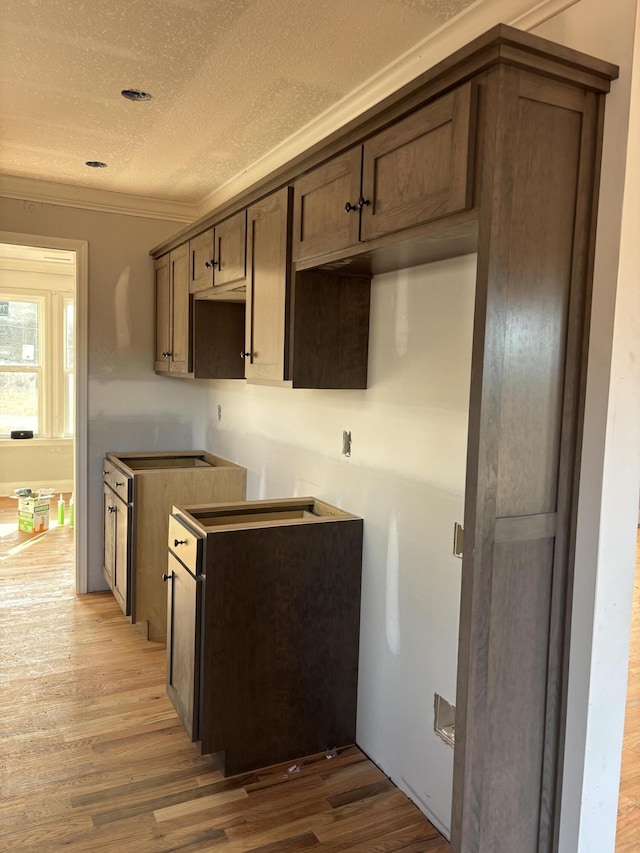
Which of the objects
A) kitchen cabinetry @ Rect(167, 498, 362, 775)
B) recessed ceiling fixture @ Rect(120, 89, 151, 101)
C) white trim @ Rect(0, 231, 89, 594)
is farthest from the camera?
white trim @ Rect(0, 231, 89, 594)

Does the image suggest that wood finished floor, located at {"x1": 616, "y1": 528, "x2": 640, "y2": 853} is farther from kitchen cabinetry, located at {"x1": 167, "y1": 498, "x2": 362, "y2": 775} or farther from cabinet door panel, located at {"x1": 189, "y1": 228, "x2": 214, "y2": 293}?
cabinet door panel, located at {"x1": 189, "y1": 228, "x2": 214, "y2": 293}

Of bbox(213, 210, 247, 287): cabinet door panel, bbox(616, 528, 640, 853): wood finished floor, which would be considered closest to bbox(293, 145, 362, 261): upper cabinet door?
bbox(213, 210, 247, 287): cabinet door panel

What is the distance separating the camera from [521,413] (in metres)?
1.49

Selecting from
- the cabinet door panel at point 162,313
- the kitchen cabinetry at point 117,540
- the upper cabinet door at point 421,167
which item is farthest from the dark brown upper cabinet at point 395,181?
the kitchen cabinetry at point 117,540

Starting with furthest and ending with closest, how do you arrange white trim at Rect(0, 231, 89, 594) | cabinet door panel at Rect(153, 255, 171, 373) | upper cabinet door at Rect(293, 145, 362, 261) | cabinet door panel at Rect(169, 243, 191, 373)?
white trim at Rect(0, 231, 89, 594) < cabinet door panel at Rect(153, 255, 171, 373) < cabinet door panel at Rect(169, 243, 191, 373) < upper cabinet door at Rect(293, 145, 362, 261)

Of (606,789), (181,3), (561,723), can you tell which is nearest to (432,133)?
(181,3)

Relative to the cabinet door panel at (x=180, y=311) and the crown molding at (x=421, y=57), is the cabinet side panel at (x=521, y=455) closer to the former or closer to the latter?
the crown molding at (x=421, y=57)

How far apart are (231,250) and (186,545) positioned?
136 centimetres

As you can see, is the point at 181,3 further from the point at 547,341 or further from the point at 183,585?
the point at 183,585

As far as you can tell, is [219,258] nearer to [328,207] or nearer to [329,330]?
[329,330]

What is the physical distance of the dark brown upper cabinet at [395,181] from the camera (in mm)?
1499

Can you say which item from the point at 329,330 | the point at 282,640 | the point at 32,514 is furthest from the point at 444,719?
the point at 32,514

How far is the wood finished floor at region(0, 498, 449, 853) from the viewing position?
207 centimetres

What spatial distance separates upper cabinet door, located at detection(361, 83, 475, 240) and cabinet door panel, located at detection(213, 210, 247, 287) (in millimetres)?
1050
